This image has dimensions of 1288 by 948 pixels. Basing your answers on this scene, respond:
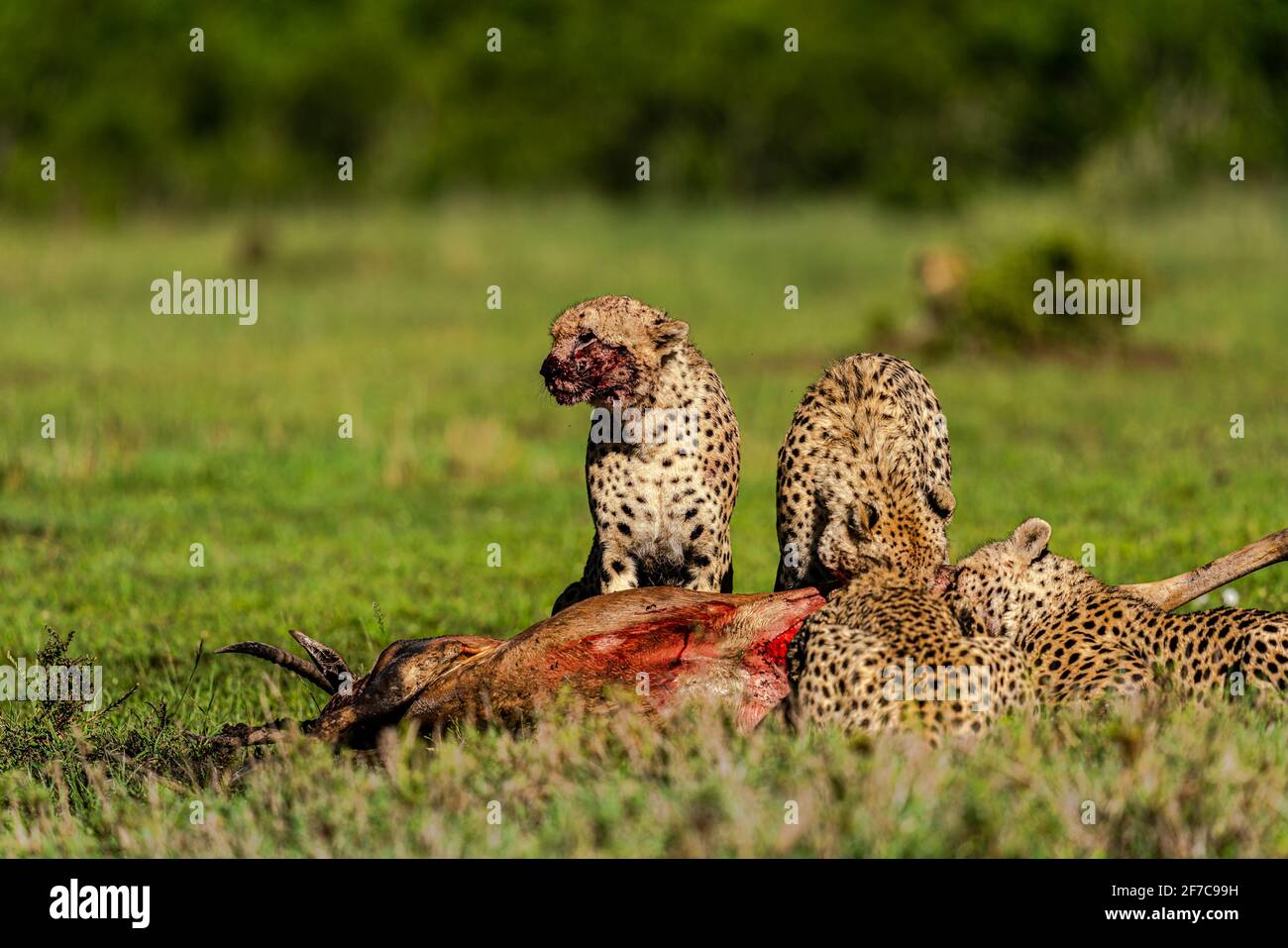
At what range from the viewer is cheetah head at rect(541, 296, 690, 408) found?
6742 millimetres

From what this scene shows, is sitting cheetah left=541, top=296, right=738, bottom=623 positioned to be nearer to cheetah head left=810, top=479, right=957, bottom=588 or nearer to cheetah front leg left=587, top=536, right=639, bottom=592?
cheetah front leg left=587, top=536, right=639, bottom=592

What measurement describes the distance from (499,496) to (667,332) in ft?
19.5

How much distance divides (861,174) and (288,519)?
28.7 meters

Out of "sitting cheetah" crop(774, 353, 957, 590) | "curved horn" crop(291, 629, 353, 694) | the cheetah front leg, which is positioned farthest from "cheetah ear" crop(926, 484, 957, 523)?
"curved horn" crop(291, 629, 353, 694)

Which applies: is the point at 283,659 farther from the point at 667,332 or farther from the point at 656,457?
the point at 667,332

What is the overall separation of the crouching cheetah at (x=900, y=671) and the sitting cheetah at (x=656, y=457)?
40.7 inches

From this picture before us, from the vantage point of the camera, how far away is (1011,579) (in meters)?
6.71

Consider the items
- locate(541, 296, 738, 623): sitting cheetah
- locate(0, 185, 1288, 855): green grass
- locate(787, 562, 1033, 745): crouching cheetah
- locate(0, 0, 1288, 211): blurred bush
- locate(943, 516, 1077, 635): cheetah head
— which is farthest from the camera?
locate(0, 0, 1288, 211): blurred bush

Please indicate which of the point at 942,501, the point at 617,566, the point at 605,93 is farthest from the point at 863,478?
the point at 605,93

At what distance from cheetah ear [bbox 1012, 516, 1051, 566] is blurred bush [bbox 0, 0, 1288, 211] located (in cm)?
3023

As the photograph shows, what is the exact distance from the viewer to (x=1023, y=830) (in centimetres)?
509

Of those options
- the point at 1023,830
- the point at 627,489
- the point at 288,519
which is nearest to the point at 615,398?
the point at 627,489

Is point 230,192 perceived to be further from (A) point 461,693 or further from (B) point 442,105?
(A) point 461,693

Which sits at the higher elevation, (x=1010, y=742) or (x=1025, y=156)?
(x=1025, y=156)
